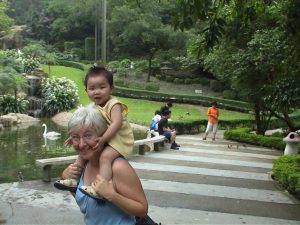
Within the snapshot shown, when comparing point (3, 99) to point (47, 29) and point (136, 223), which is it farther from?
point (47, 29)

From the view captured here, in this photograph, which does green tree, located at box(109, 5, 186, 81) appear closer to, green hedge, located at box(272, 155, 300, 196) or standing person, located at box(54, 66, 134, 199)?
green hedge, located at box(272, 155, 300, 196)

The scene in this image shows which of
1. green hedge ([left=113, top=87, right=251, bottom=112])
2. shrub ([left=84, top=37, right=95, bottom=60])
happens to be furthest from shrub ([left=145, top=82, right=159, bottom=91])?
shrub ([left=84, top=37, right=95, bottom=60])

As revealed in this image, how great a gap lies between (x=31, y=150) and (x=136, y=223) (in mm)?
12404

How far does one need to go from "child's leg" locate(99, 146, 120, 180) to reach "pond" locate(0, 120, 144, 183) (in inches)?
288

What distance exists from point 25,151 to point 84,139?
484 inches

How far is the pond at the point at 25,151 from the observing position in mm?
10039

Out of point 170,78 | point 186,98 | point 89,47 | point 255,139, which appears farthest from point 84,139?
point 89,47

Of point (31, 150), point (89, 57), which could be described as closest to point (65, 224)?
point (31, 150)

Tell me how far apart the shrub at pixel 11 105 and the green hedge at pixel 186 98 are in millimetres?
9388

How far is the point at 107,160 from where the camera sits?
2254mm

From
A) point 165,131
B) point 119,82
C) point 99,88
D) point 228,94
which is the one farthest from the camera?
point 119,82

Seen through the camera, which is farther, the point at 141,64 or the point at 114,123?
the point at 141,64

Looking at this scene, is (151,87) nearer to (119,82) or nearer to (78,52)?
(119,82)

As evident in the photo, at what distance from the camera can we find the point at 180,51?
125ft
